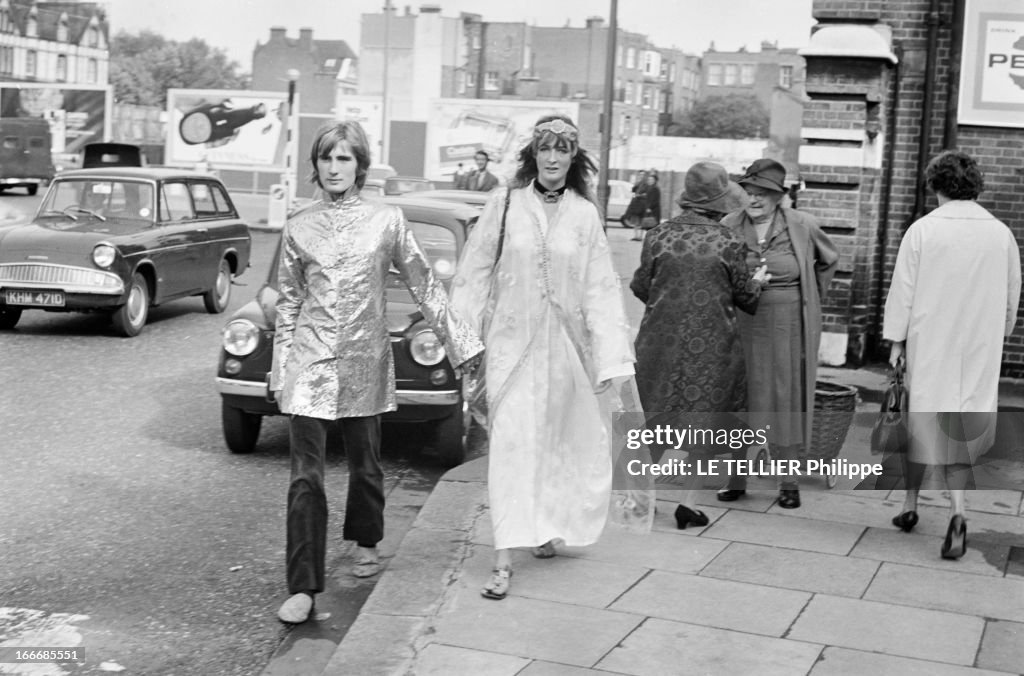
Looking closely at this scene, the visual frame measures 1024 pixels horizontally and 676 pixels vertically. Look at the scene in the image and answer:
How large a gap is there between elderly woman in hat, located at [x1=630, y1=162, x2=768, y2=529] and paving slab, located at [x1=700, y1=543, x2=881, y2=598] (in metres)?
0.50

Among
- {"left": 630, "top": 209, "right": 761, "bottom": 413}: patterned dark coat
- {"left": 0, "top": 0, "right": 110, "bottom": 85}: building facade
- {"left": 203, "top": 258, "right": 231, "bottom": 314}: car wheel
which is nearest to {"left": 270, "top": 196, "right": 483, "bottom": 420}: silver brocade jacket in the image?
{"left": 630, "top": 209, "right": 761, "bottom": 413}: patterned dark coat

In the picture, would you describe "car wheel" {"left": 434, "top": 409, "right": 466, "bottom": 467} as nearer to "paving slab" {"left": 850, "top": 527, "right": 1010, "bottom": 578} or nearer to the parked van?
"paving slab" {"left": 850, "top": 527, "right": 1010, "bottom": 578}

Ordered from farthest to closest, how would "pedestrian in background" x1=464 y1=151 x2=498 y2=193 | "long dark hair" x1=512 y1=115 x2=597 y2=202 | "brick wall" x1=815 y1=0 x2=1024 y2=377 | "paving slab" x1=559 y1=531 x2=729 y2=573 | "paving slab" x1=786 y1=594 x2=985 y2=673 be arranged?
"pedestrian in background" x1=464 y1=151 x2=498 y2=193 < "brick wall" x1=815 y1=0 x2=1024 y2=377 < "paving slab" x1=559 y1=531 x2=729 y2=573 < "long dark hair" x1=512 y1=115 x2=597 y2=202 < "paving slab" x1=786 y1=594 x2=985 y2=673

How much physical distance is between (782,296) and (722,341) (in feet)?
1.91

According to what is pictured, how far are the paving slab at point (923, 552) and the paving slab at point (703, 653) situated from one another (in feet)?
4.62

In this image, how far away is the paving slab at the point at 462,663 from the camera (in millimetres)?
4367

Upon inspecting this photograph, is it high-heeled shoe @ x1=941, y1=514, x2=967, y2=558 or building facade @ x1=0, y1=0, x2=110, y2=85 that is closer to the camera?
high-heeled shoe @ x1=941, y1=514, x2=967, y2=558

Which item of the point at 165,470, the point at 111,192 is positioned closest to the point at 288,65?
the point at 111,192

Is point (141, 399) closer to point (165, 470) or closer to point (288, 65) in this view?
point (165, 470)

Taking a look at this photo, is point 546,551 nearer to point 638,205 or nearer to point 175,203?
point 175,203

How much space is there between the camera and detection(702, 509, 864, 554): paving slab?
610 centimetres

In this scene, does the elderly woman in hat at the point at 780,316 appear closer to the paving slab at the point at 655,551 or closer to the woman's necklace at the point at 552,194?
the paving slab at the point at 655,551

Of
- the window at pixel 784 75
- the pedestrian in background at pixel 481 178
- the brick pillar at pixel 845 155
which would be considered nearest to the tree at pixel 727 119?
the window at pixel 784 75

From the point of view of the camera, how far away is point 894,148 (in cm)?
1122
